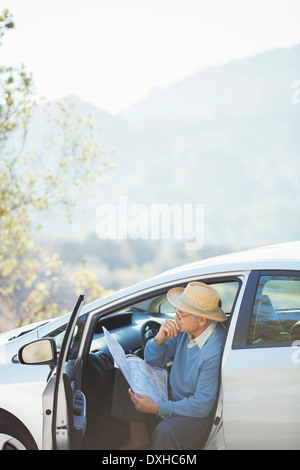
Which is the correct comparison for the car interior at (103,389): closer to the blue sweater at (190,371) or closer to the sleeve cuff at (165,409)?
the blue sweater at (190,371)

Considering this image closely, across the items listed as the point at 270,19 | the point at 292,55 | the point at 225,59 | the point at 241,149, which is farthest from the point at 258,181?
the point at 270,19

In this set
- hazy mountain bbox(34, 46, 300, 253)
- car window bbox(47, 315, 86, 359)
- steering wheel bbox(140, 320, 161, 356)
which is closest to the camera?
car window bbox(47, 315, 86, 359)

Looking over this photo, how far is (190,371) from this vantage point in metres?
3.12

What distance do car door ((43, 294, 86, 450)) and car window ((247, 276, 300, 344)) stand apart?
0.89 metres

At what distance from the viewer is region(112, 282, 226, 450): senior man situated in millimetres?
2930

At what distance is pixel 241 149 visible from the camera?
72.1m

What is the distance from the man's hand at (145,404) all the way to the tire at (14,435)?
0.60 metres

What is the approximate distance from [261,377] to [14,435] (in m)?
1.38

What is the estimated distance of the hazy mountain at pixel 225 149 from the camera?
60.6 m

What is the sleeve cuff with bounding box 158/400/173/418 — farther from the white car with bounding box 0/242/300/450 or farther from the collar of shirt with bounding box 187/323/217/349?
the collar of shirt with bounding box 187/323/217/349

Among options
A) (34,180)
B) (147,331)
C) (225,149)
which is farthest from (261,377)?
(225,149)

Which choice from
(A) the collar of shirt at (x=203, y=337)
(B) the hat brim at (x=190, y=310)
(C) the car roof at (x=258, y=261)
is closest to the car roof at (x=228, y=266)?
(C) the car roof at (x=258, y=261)

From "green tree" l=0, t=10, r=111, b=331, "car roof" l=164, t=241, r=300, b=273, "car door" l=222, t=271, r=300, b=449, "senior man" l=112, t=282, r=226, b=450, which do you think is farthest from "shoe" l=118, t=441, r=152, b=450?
"green tree" l=0, t=10, r=111, b=331

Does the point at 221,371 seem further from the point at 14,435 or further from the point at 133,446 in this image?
the point at 14,435
